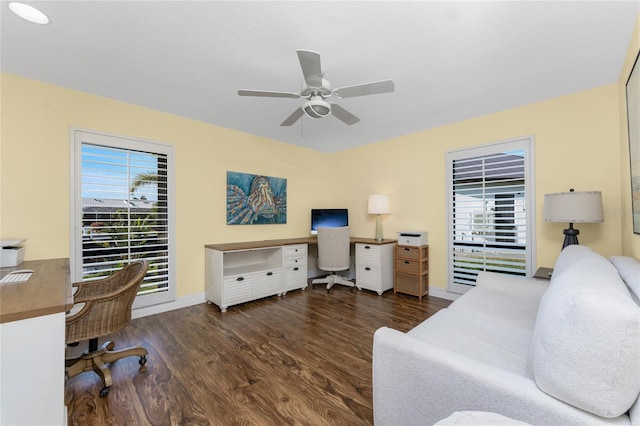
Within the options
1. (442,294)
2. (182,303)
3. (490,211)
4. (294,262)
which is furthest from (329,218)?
(182,303)

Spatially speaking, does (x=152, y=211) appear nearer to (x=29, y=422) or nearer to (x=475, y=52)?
(x=29, y=422)

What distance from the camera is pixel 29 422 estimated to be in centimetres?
112

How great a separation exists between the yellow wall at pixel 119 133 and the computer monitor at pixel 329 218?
0.34 m

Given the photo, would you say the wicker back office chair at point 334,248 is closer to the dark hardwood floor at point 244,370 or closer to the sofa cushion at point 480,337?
the dark hardwood floor at point 244,370

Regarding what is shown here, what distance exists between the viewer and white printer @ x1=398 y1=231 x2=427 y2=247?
3662 millimetres

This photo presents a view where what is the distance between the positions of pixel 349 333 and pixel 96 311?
2008mm

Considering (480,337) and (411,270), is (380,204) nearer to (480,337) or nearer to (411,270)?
A: (411,270)

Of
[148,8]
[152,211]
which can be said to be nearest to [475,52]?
[148,8]

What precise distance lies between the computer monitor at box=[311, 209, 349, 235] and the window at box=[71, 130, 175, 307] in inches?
88.4

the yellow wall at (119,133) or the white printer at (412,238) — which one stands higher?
the yellow wall at (119,133)

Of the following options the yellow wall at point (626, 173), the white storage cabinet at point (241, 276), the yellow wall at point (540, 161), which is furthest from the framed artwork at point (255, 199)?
the yellow wall at point (626, 173)

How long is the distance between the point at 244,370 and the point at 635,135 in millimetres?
3226

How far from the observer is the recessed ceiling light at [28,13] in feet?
5.31

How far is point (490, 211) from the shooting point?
3.24 meters
